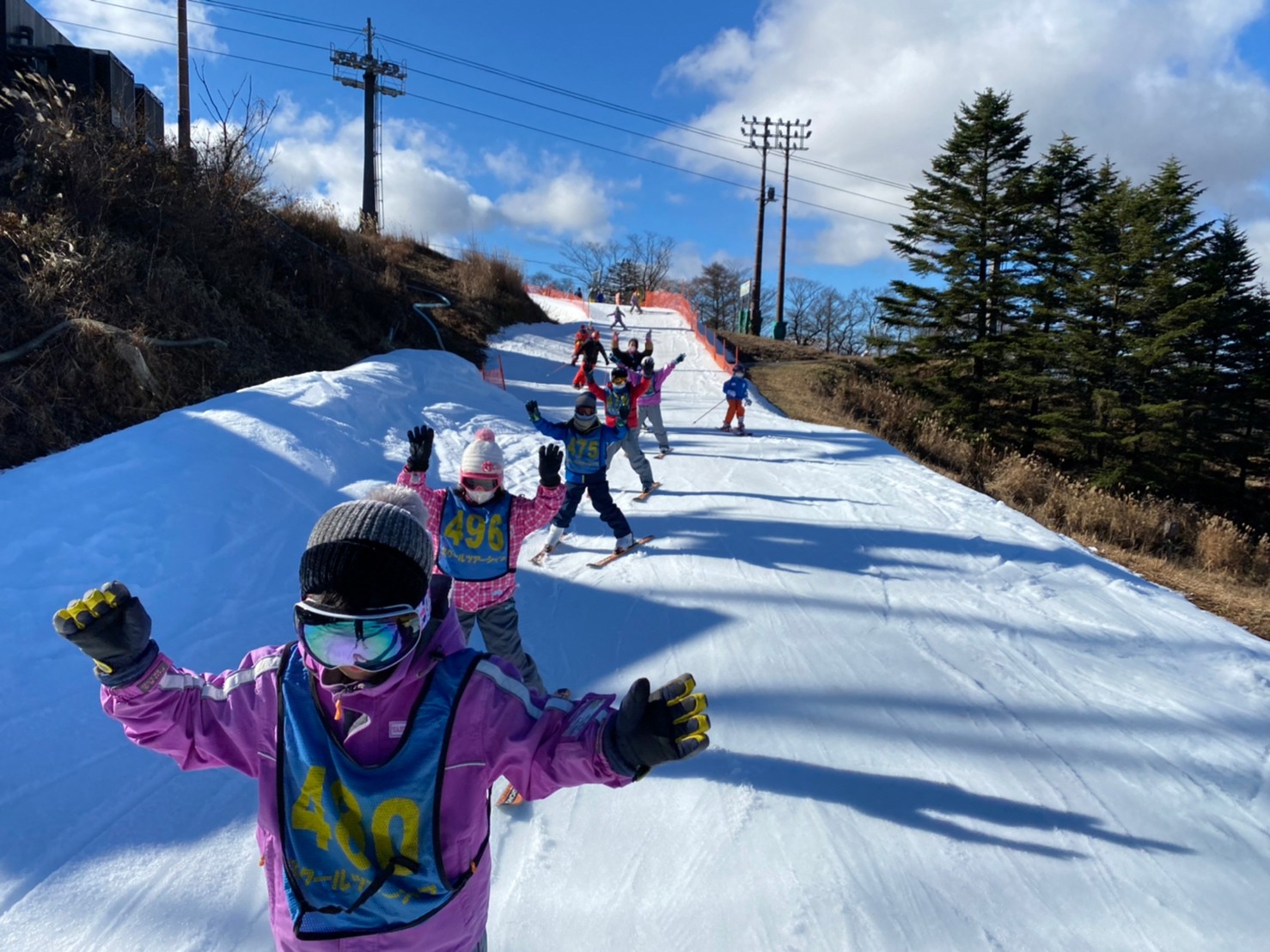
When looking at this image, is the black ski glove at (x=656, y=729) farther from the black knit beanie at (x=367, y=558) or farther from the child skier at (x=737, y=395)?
the child skier at (x=737, y=395)

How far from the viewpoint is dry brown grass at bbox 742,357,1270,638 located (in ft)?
25.4

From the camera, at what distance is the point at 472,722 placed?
1.54 m

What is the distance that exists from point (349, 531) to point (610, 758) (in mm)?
747

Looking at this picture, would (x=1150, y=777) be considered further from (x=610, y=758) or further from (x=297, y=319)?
(x=297, y=319)

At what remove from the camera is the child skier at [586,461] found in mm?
6828

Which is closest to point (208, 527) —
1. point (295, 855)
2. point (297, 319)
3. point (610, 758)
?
point (295, 855)

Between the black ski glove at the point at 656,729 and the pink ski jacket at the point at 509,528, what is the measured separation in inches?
92.7

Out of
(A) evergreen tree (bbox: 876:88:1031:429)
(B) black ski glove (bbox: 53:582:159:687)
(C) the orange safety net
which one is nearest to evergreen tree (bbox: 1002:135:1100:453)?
(A) evergreen tree (bbox: 876:88:1031:429)

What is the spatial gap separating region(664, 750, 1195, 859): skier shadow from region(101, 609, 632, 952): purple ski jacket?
2390 millimetres

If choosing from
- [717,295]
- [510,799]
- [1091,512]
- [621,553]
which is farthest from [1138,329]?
[717,295]

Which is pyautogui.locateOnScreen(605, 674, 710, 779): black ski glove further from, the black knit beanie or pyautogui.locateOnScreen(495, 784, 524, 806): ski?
pyautogui.locateOnScreen(495, 784, 524, 806): ski

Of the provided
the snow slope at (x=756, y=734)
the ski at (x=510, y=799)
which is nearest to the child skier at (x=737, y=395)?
the snow slope at (x=756, y=734)

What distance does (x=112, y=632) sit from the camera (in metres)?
1.49

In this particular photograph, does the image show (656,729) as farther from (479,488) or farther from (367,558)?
(479,488)
